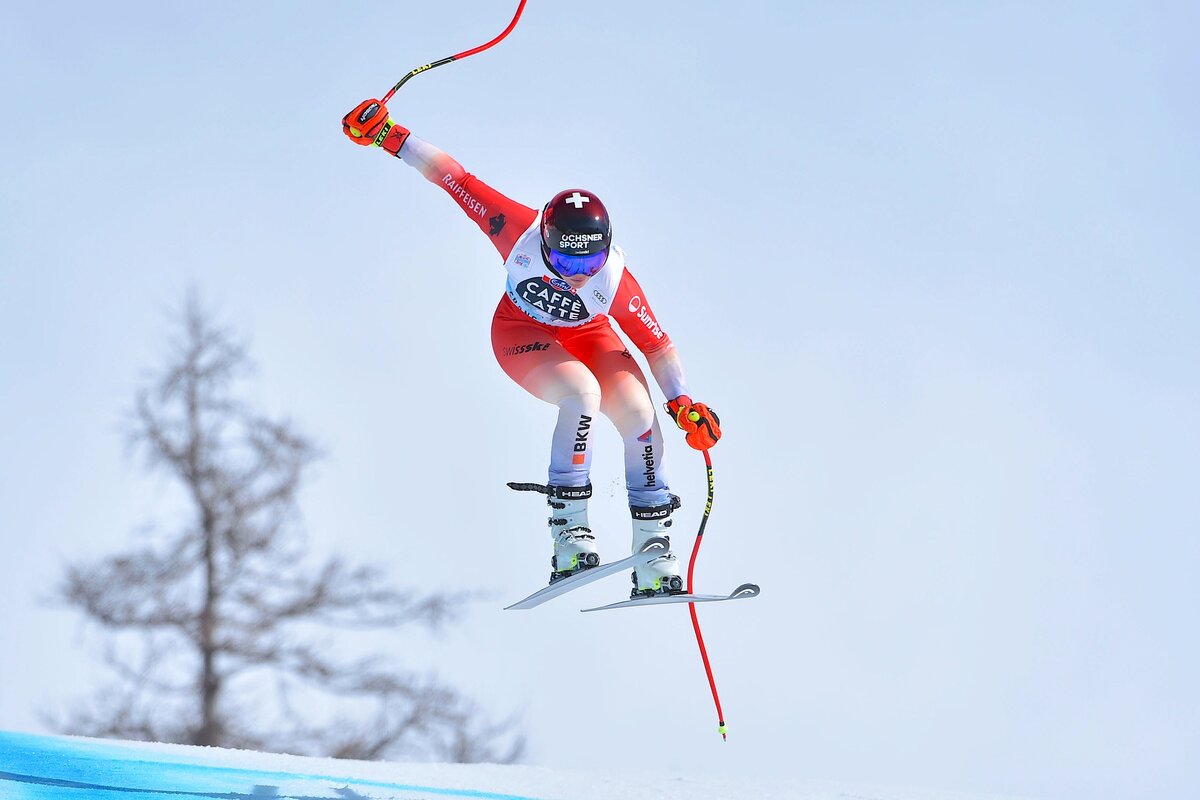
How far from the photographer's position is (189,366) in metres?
13.5

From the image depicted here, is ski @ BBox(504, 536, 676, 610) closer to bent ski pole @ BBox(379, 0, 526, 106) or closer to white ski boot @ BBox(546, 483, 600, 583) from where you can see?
white ski boot @ BBox(546, 483, 600, 583)

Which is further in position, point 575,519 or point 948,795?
point 948,795

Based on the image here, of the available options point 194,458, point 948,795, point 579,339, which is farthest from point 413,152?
point 194,458

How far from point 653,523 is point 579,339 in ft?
3.30

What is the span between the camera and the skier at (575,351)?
560cm

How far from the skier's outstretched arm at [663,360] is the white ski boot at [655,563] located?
40cm

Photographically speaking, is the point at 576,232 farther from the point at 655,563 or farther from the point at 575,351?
the point at 655,563

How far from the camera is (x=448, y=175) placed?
5.88 m

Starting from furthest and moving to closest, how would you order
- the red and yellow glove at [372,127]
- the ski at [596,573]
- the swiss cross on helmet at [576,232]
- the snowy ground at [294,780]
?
the red and yellow glove at [372,127] → the ski at [596,573] → the swiss cross on helmet at [576,232] → the snowy ground at [294,780]

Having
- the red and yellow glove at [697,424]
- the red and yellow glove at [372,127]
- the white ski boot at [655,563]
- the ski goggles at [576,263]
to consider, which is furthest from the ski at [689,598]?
the red and yellow glove at [372,127]

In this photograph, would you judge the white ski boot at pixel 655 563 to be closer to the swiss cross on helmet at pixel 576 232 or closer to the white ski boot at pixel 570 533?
the white ski boot at pixel 570 533

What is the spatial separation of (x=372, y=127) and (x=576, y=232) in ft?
3.97

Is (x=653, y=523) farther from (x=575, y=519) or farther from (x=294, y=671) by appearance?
(x=294, y=671)

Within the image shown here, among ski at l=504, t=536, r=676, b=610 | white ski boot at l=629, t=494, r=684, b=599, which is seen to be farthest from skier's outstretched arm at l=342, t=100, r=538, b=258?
ski at l=504, t=536, r=676, b=610
